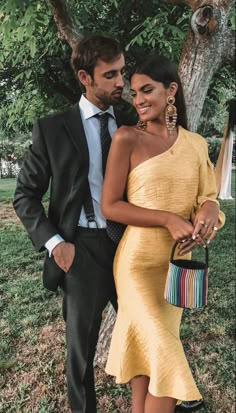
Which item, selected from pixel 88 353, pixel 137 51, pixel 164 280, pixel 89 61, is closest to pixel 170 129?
pixel 89 61

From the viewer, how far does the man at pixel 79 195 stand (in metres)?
2.14

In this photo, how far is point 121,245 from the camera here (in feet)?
6.99

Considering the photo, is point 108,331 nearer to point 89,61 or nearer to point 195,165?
point 195,165

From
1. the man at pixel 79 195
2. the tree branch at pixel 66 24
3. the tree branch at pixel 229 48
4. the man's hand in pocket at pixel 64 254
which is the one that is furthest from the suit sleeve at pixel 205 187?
the tree branch at pixel 66 24

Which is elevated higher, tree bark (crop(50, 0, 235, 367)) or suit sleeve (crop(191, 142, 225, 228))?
tree bark (crop(50, 0, 235, 367))

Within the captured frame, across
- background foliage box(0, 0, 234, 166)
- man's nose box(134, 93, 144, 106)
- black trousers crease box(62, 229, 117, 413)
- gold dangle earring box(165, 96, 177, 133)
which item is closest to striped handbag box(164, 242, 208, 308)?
black trousers crease box(62, 229, 117, 413)

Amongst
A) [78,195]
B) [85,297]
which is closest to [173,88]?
[78,195]

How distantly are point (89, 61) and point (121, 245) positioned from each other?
2.79ft

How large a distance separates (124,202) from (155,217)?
0.15 meters

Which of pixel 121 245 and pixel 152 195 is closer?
pixel 152 195

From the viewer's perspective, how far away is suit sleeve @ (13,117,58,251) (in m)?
2.15

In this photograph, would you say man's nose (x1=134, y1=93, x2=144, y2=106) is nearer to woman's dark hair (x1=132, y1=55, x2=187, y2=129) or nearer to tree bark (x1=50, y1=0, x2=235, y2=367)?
woman's dark hair (x1=132, y1=55, x2=187, y2=129)

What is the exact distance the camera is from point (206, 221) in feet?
6.38

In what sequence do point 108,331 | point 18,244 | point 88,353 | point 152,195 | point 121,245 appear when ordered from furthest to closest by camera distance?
point 18,244, point 108,331, point 88,353, point 121,245, point 152,195
